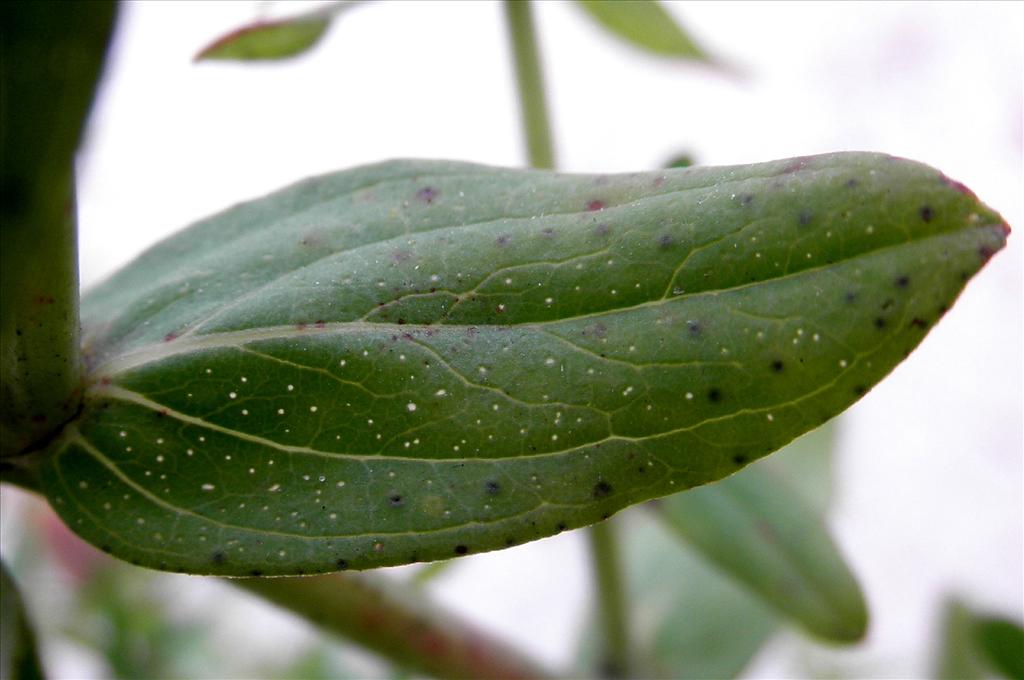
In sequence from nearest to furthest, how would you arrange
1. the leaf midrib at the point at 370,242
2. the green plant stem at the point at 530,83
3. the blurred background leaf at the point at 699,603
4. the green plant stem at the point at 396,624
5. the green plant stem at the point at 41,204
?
the green plant stem at the point at 41,204
the leaf midrib at the point at 370,242
the green plant stem at the point at 396,624
the green plant stem at the point at 530,83
the blurred background leaf at the point at 699,603

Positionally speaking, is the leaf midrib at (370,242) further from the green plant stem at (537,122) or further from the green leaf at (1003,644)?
the green leaf at (1003,644)

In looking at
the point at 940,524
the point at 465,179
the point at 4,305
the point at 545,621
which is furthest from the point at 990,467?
the point at 4,305

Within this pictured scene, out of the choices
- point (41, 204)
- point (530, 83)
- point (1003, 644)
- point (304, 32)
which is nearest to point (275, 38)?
point (304, 32)

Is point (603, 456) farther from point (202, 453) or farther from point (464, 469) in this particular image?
point (202, 453)

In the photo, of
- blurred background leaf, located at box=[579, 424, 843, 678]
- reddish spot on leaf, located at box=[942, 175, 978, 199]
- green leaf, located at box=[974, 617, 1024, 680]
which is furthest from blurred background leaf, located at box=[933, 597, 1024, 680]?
reddish spot on leaf, located at box=[942, 175, 978, 199]

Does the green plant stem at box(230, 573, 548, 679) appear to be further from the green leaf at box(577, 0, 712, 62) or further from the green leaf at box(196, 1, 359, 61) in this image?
the green leaf at box(577, 0, 712, 62)

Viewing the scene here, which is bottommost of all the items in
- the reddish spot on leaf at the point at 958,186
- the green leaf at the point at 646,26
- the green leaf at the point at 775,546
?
the green leaf at the point at 775,546

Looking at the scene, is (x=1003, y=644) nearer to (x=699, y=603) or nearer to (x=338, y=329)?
(x=699, y=603)

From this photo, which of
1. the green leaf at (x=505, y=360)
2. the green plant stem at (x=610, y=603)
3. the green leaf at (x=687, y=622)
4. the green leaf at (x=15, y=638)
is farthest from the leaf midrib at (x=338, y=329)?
the green leaf at (x=687, y=622)
